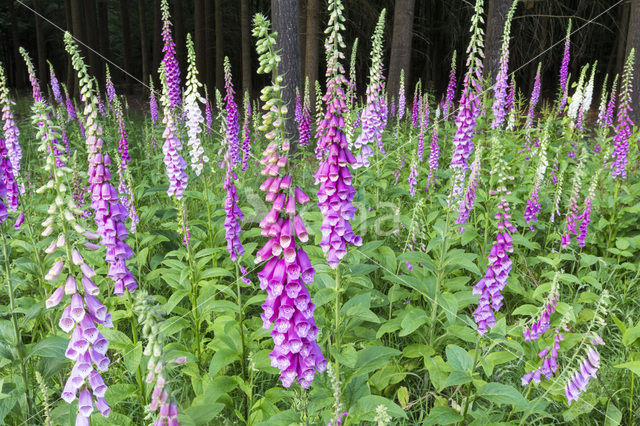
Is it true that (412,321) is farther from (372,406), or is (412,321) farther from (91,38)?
(91,38)

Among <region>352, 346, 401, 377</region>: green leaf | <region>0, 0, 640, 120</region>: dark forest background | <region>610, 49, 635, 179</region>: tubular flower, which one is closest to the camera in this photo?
<region>352, 346, 401, 377</region>: green leaf

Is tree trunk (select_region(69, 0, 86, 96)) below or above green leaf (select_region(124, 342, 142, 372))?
above

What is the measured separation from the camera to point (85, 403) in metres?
1.92

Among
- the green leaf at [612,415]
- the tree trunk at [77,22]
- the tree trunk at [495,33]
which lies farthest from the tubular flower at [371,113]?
the tree trunk at [77,22]

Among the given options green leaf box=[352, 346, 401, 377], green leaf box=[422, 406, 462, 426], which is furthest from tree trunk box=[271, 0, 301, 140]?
green leaf box=[422, 406, 462, 426]

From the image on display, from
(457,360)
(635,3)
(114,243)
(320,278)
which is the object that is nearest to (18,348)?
(114,243)

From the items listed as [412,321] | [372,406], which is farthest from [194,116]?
[372,406]

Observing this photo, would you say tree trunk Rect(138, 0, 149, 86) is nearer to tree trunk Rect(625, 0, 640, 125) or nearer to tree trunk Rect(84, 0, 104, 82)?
tree trunk Rect(84, 0, 104, 82)

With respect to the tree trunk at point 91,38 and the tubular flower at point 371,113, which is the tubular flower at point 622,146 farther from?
the tree trunk at point 91,38

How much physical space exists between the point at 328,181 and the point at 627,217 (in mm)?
4730

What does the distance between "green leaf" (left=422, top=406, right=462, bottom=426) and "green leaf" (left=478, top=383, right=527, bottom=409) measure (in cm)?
19

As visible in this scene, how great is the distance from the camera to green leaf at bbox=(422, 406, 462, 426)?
8.25 ft

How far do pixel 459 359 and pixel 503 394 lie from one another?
301 mm

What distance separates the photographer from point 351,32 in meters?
25.3
